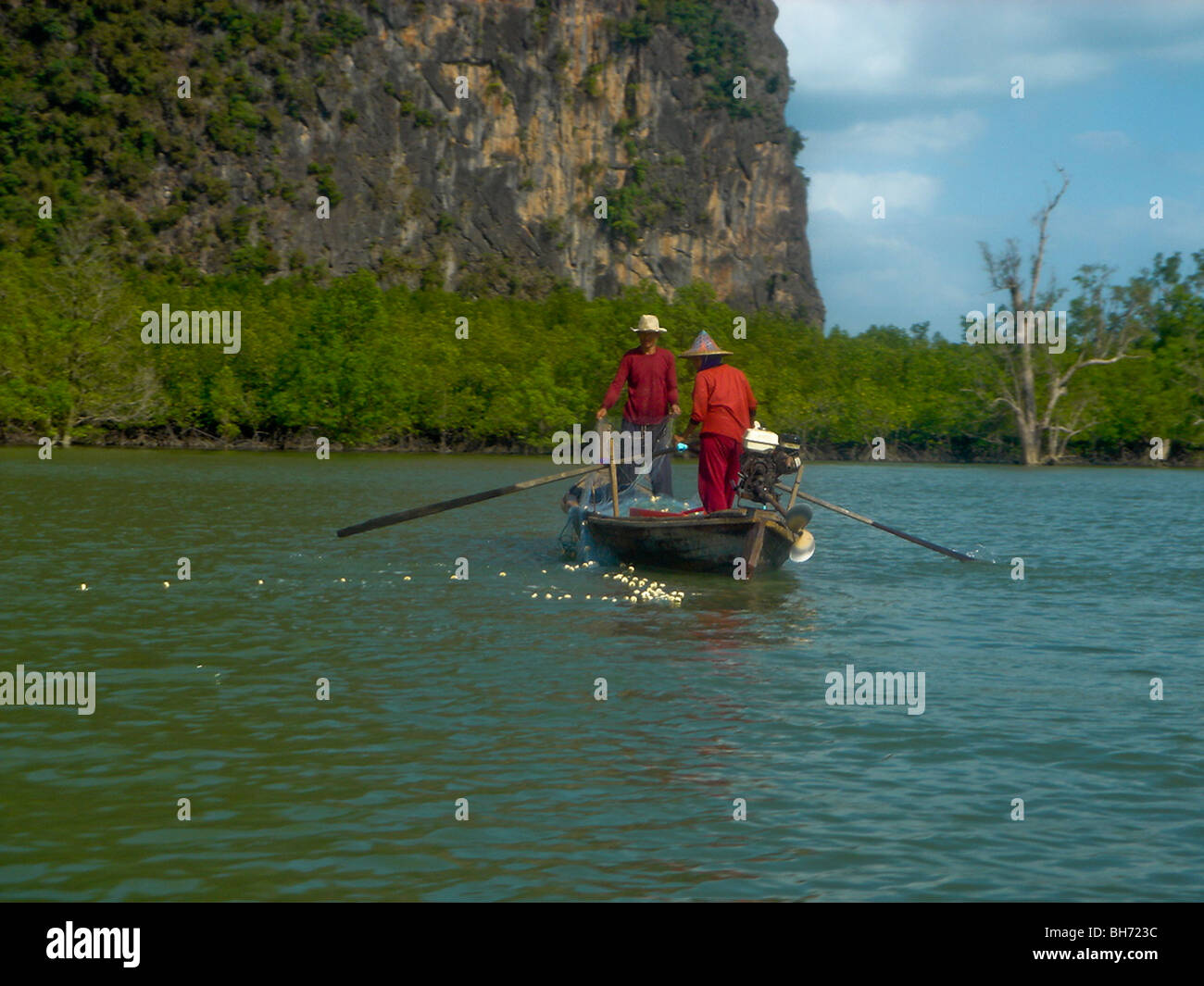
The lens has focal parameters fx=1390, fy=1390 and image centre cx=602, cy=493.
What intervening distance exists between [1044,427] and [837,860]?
71494 millimetres

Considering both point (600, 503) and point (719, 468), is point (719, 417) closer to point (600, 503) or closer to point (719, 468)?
point (719, 468)

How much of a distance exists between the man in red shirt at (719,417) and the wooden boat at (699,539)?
19.5 inches

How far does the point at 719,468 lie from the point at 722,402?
31.5 inches

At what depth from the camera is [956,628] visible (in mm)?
13195

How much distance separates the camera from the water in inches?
245

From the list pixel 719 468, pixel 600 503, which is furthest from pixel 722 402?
pixel 600 503

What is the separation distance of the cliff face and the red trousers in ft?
329

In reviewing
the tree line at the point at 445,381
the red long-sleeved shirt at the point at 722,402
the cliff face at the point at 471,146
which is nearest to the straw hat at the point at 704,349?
the red long-sleeved shirt at the point at 722,402

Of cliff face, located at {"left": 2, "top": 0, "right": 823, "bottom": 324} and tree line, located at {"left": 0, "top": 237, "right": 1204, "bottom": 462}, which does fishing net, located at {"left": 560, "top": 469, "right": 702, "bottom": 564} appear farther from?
cliff face, located at {"left": 2, "top": 0, "right": 823, "bottom": 324}

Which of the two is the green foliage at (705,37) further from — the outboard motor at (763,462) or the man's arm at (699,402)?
the outboard motor at (763,462)

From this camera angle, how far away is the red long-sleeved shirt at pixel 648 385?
17188 millimetres

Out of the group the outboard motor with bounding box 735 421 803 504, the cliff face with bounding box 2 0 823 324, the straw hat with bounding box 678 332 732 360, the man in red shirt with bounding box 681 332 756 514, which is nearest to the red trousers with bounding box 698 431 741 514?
the man in red shirt with bounding box 681 332 756 514

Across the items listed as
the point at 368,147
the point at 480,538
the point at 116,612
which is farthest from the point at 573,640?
the point at 368,147

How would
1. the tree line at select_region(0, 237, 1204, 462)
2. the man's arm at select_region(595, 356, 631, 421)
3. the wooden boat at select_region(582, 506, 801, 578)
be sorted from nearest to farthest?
the wooden boat at select_region(582, 506, 801, 578), the man's arm at select_region(595, 356, 631, 421), the tree line at select_region(0, 237, 1204, 462)
